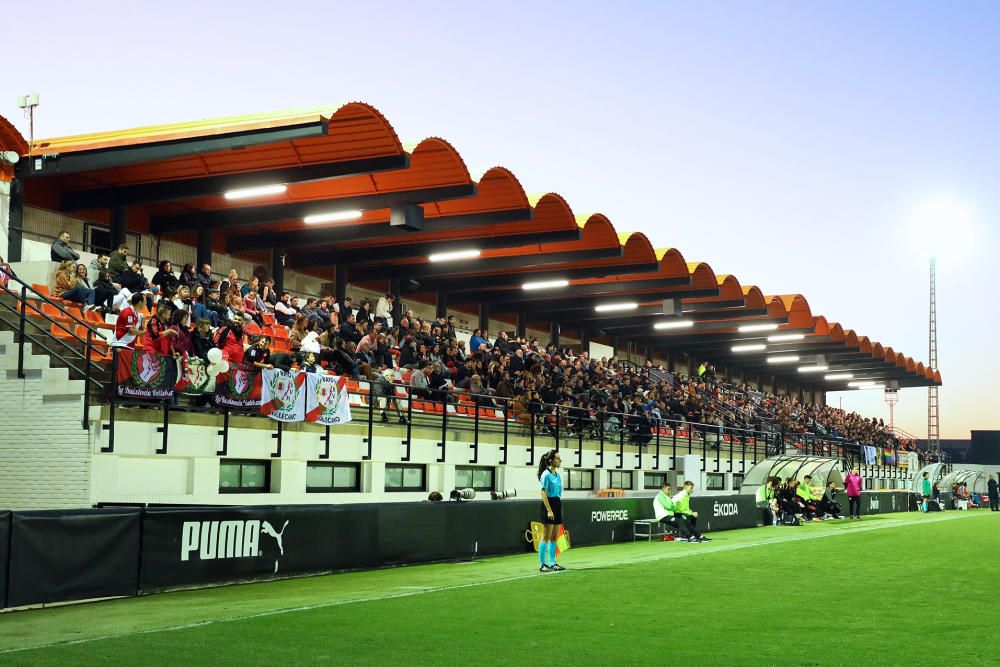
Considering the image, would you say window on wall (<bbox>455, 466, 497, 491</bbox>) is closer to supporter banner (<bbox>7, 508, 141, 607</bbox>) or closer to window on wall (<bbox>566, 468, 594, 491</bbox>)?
window on wall (<bbox>566, 468, 594, 491</bbox>)

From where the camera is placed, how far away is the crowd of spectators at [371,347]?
Result: 1981cm

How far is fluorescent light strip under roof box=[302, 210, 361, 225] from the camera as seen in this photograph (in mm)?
29531

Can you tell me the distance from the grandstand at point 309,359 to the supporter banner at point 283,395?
0.16ft

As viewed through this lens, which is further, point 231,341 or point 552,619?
point 231,341

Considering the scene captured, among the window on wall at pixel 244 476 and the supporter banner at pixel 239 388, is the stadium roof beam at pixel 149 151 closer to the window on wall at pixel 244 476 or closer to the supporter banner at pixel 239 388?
the supporter banner at pixel 239 388

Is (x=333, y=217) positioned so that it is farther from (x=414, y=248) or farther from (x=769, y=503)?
(x=769, y=503)

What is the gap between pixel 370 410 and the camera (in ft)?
75.0

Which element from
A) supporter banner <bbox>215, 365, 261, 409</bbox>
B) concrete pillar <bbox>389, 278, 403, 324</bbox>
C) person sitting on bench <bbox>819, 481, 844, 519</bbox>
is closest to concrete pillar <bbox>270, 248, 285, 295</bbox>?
concrete pillar <bbox>389, 278, 403, 324</bbox>

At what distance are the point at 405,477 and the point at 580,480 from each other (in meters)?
9.10

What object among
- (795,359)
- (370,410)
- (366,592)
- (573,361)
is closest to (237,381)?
(370,410)

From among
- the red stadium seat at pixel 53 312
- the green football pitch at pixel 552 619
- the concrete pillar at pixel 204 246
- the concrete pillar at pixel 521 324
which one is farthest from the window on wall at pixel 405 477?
the concrete pillar at pixel 521 324

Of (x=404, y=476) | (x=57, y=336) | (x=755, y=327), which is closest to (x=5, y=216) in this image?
(x=57, y=336)

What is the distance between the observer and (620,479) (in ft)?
118

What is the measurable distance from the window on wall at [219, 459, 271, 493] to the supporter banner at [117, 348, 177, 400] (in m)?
2.81
